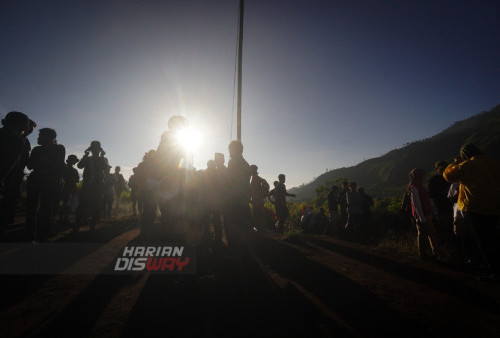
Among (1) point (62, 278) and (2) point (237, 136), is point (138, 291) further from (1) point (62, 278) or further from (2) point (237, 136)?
(2) point (237, 136)

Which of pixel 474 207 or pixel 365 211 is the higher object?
pixel 474 207

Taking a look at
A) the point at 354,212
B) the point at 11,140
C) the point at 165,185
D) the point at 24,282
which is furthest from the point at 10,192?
the point at 354,212

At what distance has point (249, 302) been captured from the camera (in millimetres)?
2447

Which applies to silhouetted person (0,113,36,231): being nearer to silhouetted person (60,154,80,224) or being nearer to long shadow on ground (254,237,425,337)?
long shadow on ground (254,237,425,337)

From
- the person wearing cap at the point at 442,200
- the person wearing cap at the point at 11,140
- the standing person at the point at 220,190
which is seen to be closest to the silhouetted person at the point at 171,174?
the standing person at the point at 220,190

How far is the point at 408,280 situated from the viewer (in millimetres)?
3309

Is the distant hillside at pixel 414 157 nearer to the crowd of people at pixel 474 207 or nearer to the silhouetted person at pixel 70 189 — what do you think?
the crowd of people at pixel 474 207

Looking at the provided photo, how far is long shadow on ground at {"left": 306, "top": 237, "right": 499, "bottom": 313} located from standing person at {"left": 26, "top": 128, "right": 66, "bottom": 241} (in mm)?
5806

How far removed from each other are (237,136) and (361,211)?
Result: 15.7 ft

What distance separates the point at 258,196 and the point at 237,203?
0.35 m

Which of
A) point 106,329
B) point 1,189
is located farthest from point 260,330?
point 1,189

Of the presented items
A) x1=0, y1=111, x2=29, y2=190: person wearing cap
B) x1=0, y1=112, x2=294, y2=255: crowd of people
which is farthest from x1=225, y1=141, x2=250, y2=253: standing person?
x1=0, y1=111, x2=29, y2=190: person wearing cap

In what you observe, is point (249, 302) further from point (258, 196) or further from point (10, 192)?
point (10, 192)

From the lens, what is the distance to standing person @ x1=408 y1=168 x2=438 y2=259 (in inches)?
184
